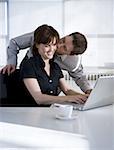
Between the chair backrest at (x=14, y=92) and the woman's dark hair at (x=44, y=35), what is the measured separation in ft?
0.84

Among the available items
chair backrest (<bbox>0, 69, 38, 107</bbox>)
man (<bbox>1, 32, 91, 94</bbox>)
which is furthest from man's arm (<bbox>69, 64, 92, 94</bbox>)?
chair backrest (<bbox>0, 69, 38, 107</bbox>)

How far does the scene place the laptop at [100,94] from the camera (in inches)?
71.1

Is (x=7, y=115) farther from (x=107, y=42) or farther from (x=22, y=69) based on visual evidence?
(x=107, y=42)

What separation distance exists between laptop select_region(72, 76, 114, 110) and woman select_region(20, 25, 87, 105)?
164mm

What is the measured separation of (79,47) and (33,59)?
35 centimetres

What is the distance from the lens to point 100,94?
184 cm

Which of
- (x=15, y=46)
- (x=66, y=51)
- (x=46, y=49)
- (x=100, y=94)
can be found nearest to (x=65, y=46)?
(x=66, y=51)

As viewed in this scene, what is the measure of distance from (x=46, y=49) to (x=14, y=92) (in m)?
0.43

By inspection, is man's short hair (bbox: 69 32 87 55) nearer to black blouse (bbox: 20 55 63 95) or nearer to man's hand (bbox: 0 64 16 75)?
black blouse (bbox: 20 55 63 95)

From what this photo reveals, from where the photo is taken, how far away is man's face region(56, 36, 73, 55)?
6.87 feet

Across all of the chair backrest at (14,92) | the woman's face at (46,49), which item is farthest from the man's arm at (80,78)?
the chair backrest at (14,92)

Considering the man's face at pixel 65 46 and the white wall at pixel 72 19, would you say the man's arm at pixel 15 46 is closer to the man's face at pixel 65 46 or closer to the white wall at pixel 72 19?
the white wall at pixel 72 19

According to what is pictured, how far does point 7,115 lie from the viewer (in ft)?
5.68

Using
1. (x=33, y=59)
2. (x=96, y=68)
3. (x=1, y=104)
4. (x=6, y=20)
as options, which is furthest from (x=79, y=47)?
(x=1, y=104)
